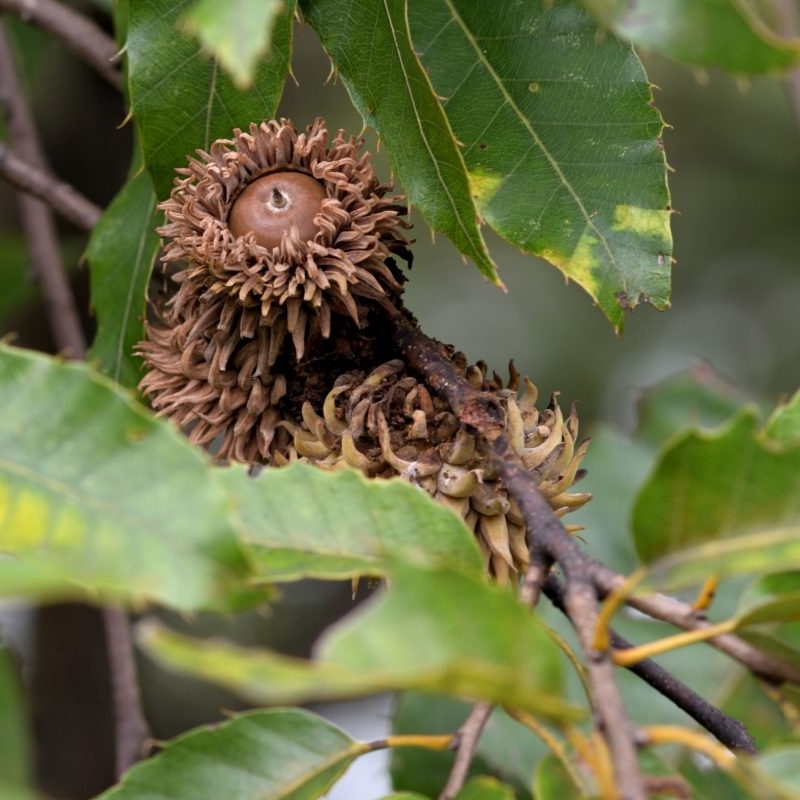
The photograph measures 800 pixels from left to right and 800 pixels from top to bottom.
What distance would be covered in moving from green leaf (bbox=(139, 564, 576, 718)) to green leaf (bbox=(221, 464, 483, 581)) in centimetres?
20

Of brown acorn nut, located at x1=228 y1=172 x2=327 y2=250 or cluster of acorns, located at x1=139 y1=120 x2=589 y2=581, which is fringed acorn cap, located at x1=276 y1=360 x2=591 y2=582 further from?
brown acorn nut, located at x1=228 y1=172 x2=327 y2=250

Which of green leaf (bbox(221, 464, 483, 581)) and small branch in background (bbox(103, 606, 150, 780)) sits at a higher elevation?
green leaf (bbox(221, 464, 483, 581))

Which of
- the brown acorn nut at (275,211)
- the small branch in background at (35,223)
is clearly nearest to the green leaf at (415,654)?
the brown acorn nut at (275,211)

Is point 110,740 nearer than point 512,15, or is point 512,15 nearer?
point 512,15

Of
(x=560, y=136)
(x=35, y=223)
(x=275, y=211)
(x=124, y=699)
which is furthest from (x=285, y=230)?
(x=35, y=223)

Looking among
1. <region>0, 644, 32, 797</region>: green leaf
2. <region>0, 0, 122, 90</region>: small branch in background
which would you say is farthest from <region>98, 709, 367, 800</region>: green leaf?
<region>0, 0, 122, 90</region>: small branch in background

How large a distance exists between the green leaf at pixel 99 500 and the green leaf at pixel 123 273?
622mm

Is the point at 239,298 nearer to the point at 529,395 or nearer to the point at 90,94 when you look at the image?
the point at 529,395

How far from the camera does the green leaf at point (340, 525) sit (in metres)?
0.89

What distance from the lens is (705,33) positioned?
33.6 inches

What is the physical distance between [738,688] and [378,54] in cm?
129

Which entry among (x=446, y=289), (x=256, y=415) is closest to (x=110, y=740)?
(x=256, y=415)

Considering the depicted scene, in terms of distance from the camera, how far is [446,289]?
479 cm

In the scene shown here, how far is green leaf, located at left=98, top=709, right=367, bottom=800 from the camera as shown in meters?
0.89
